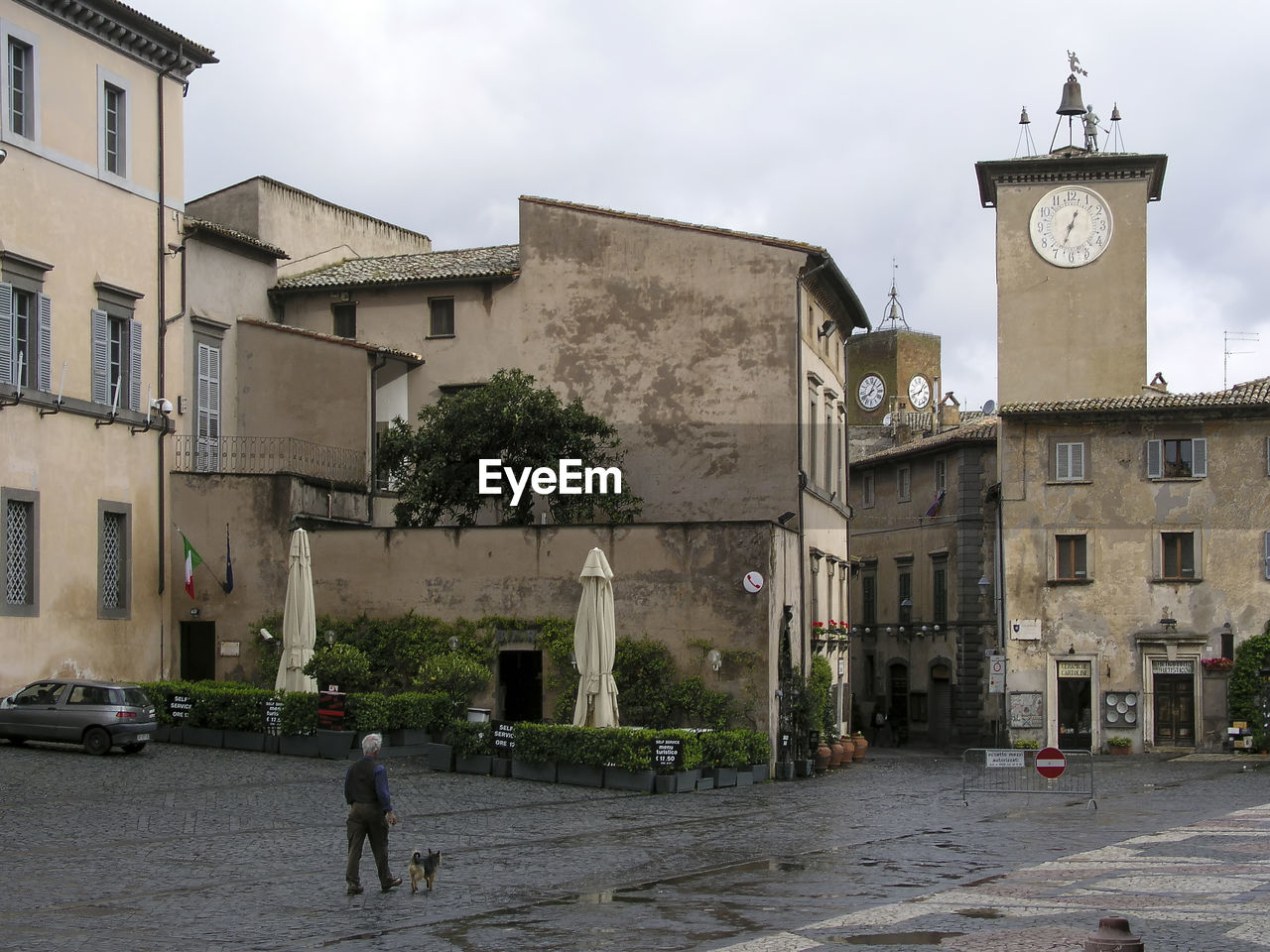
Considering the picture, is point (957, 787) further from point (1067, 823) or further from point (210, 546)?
point (210, 546)

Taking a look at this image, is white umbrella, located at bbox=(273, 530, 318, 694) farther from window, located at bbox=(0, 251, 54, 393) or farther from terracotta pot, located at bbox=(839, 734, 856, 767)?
terracotta pot, located at bbox=(839, 734, 856, 767)

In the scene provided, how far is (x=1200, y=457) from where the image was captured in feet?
140

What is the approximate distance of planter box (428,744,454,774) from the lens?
88.9 feet

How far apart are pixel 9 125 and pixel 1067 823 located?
2200 centimetres

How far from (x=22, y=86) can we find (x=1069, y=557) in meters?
28.5

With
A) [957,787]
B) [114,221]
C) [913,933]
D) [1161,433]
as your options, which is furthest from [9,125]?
[1161,433]

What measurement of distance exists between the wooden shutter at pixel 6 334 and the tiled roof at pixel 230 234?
613cm

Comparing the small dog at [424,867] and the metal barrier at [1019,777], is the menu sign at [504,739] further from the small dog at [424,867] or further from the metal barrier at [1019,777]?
the small dog at [424,867]

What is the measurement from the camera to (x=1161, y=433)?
4300cm

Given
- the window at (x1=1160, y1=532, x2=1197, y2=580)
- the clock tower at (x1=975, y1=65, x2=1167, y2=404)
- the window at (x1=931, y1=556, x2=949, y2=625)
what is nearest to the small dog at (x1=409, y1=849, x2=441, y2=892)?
the window at (x1=1160, y1=532, x2=1197, y2=580)

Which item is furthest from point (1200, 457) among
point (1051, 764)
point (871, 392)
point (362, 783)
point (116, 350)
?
point (871, 392)

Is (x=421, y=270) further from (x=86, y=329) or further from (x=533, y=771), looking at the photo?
(x=533, y=771)

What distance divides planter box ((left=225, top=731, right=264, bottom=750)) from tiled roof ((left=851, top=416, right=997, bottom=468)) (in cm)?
2816

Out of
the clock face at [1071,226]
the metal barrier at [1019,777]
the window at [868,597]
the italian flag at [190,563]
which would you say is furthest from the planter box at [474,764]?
the window at [868,597]
